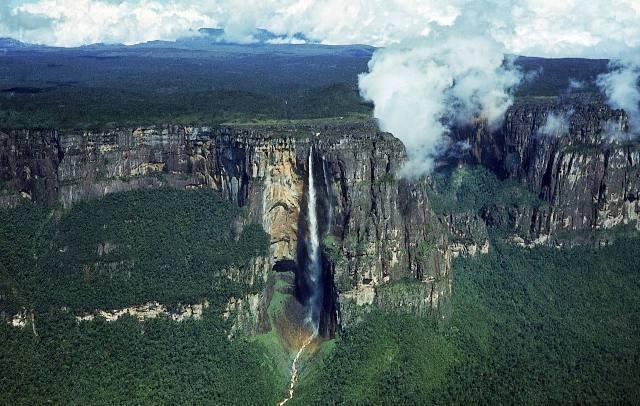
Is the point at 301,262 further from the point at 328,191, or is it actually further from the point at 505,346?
the point at 505,346

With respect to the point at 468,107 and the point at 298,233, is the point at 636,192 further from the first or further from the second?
the point at 298,233

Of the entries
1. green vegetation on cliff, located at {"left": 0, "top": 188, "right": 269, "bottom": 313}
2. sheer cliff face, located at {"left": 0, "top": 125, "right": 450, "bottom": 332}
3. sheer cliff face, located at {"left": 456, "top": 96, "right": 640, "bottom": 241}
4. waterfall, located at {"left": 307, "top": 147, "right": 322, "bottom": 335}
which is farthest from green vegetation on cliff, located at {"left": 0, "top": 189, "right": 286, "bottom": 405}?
sheer cliff face, located at {"left": 456, "top": 96, "right": 640, "bottom": 241}

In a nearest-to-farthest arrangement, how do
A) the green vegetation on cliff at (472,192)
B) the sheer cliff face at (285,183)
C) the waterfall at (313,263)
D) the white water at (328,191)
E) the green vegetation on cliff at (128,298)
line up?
the green vegetation on cliff at (128,298)
the sheer cliff face at (285,183)
the white water at (328,191)
the waterfall at (313,263)
the green vegetation on cliff at (472,192)

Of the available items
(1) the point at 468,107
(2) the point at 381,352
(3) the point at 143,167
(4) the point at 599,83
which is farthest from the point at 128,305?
(4) the point at 599,83

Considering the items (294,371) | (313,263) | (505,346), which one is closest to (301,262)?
(313,263)

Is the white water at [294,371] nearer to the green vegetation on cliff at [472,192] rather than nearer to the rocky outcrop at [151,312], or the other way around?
the rocky outcrop at [151,312]

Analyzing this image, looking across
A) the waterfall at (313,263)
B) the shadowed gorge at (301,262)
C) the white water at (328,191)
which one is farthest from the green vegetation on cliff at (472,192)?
the white water at (328,191)
